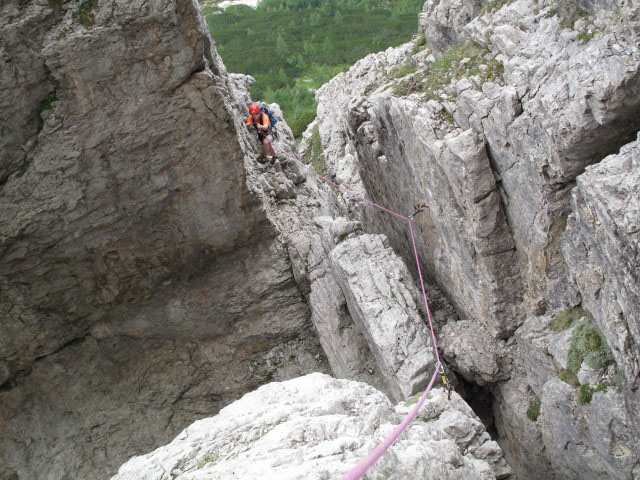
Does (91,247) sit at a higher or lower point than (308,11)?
lower

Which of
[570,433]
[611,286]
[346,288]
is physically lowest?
[570,433]

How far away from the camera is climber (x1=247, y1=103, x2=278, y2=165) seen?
1681 centimetres

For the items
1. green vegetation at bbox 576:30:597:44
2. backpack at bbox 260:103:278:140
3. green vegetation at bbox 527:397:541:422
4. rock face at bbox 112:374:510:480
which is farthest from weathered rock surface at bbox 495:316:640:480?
backpack at bbox 260:103:278:140

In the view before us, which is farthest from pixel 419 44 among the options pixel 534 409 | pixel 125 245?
pixel 534 409

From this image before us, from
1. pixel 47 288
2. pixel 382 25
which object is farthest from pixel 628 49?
pixel 382 25

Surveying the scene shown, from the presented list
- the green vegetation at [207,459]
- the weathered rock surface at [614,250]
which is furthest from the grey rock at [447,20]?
the green vegetation at [207,459]

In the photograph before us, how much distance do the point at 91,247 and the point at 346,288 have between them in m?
6.99

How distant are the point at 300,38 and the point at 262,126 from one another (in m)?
57.1

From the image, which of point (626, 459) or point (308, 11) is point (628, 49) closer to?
point (626, 459)

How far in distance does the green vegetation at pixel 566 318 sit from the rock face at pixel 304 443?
4642 millimetres

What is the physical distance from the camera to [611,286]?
371 inches

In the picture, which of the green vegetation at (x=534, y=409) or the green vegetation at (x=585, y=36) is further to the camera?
the green vegetation at (x=534, y=409)

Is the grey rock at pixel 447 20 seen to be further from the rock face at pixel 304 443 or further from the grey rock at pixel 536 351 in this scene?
the rock face at pixel 304 443

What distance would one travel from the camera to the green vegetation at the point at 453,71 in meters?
13.0
